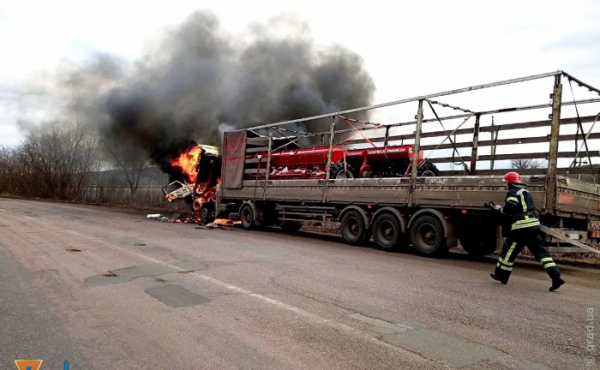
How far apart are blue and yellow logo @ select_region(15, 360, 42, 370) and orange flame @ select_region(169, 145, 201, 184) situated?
1429cm

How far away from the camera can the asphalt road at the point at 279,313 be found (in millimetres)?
3372

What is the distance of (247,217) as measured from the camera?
14.5 m

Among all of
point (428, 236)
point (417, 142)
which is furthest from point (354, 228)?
point (417, 142)

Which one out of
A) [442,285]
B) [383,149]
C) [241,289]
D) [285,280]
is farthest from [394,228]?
[241,289]

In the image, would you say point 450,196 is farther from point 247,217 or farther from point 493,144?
point 247,217

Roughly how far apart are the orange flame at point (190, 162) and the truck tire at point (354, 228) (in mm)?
8204

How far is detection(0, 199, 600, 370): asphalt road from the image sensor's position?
3372 millimetres

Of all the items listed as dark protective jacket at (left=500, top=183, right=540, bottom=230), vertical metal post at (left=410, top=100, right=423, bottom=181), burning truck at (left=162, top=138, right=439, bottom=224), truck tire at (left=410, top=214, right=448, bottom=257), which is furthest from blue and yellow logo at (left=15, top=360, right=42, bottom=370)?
burning truck at (left=162, top=138, right=439, bottom=224)

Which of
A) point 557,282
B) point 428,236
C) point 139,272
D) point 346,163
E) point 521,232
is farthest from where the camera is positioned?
point 346,163

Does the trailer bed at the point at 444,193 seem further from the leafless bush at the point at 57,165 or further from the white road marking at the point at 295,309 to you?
the leafless bush at the point at 57,165

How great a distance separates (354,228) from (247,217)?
4768mm

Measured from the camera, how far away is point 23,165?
1624 inches

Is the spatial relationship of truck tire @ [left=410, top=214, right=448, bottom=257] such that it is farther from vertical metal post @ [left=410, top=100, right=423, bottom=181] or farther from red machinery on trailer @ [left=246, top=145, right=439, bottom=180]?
red machinery on trailer @ [left=246, top=145, right=439, bottom=180]

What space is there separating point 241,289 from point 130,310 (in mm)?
1355
